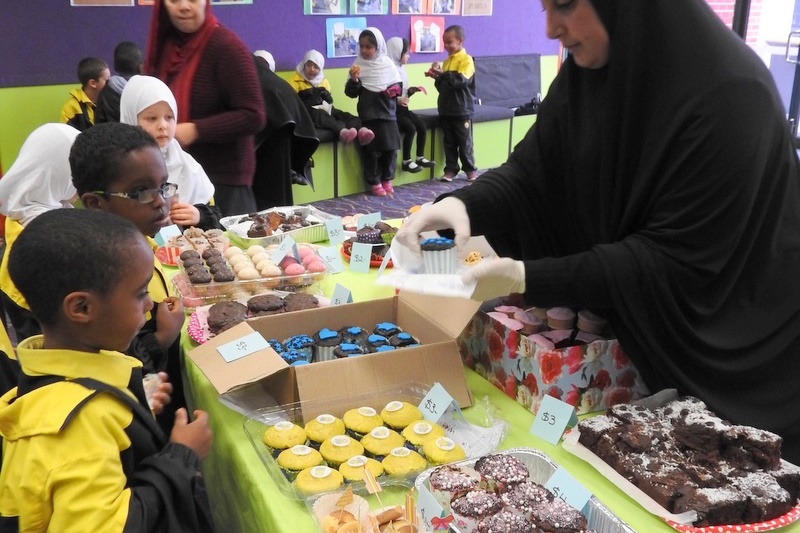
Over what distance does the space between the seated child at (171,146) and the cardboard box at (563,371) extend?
1.49 meters

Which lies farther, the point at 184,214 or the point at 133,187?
the point at 184,214

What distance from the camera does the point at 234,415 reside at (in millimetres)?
1508

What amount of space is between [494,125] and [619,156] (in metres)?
7.06

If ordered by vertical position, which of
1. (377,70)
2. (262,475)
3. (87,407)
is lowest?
(262,475)

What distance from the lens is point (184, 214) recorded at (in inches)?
102

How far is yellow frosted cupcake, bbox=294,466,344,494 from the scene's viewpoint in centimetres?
121

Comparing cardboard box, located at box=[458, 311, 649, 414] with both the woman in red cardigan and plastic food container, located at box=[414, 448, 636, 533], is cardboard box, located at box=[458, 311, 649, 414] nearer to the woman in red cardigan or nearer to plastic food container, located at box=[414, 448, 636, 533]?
plastic food container, located at box=[414, 448, 636, 533]

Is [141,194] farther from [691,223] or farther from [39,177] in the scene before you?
[691,223]

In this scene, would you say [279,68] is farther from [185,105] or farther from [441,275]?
[441,275]

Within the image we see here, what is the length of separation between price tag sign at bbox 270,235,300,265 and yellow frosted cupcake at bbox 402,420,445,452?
102 centimetres

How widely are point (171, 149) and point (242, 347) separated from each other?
1334 mm

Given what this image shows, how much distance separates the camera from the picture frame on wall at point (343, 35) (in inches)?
280

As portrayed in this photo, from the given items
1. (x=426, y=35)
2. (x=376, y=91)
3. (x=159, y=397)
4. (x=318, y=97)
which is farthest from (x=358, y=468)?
(x=426, y=35)

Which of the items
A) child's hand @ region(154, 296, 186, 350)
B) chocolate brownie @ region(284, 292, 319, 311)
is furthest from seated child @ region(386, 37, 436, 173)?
child's hand @ region(154, 296, 186, 350)
